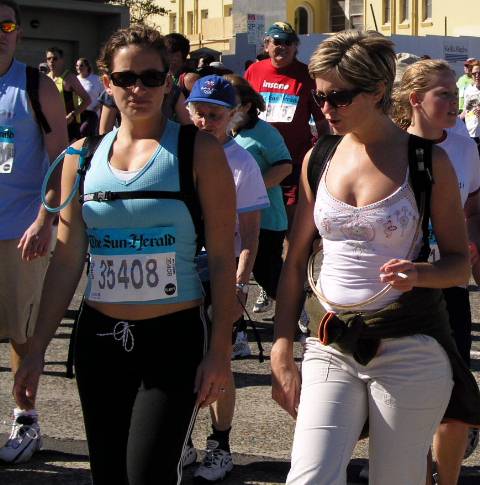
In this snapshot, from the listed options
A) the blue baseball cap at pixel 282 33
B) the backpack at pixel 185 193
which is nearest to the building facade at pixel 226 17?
the blue baseball cap at pixel 282 33

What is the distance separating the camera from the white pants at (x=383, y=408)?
3.33 metres

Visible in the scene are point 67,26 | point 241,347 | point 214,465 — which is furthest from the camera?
point 67,26

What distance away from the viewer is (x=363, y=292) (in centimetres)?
346

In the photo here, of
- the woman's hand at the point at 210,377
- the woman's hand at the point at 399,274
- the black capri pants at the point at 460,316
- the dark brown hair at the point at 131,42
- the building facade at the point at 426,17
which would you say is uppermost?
the building facade at the point at 426,17

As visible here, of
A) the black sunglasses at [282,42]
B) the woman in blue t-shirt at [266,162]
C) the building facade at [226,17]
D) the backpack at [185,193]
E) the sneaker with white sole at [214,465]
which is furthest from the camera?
the building facade at [226,17]

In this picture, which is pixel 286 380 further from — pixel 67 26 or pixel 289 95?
pixel 67 26

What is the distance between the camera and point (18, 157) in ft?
17.9

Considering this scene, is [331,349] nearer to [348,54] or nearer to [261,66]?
[348,54]

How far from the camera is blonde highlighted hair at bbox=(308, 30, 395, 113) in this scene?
3.43m

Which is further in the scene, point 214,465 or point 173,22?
point 173,22

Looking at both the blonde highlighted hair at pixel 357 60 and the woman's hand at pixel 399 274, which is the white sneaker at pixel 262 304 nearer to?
the blonde highlighted hair at pixel 357 60

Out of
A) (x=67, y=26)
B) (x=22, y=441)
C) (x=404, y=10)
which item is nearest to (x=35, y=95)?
(x=22, y=441)

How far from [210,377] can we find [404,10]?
65.9 m

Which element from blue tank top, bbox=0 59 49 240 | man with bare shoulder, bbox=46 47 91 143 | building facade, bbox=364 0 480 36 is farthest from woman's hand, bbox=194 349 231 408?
building facade, bbox=364 0 480 36
